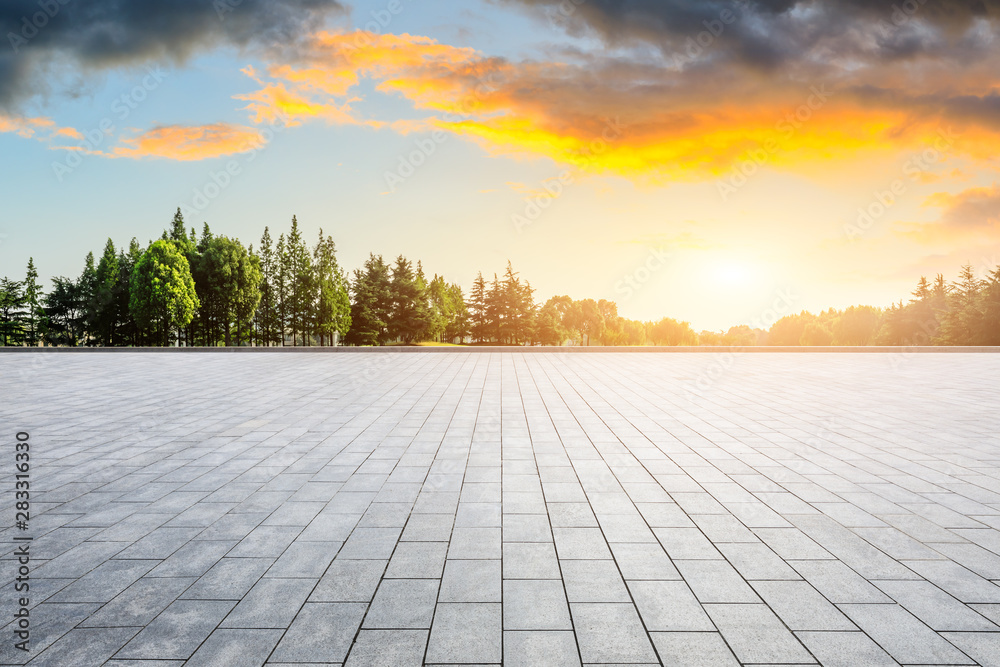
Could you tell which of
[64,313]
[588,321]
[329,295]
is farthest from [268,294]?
[588,321]

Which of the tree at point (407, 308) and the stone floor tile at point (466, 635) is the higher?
the tree at point (407, 308)

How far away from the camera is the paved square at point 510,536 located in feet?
8.29

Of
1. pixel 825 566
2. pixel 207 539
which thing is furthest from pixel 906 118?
pixel 207 539

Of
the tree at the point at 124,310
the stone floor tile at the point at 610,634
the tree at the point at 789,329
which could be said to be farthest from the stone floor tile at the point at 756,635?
the tree at the point at 789,329

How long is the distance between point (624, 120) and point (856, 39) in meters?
7.10

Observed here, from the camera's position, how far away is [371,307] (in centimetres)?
5006

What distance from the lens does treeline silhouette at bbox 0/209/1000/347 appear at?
44.0 m

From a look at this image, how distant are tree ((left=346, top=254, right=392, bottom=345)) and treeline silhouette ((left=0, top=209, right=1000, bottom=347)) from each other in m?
0.11

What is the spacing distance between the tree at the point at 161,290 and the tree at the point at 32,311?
635 inches

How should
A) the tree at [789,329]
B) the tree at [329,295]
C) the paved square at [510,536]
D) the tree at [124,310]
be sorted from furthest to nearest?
the tree at [789,329]
the tree at [124,310]
the tree at [329,295]
the paved square at [510,536]

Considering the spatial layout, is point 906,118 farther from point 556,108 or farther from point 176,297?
point 176,297

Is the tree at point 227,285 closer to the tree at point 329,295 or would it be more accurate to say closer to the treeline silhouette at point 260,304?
the treeline silhouette at point 260,304

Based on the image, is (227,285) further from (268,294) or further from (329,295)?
(329,295)

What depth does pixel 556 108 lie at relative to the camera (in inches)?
704
